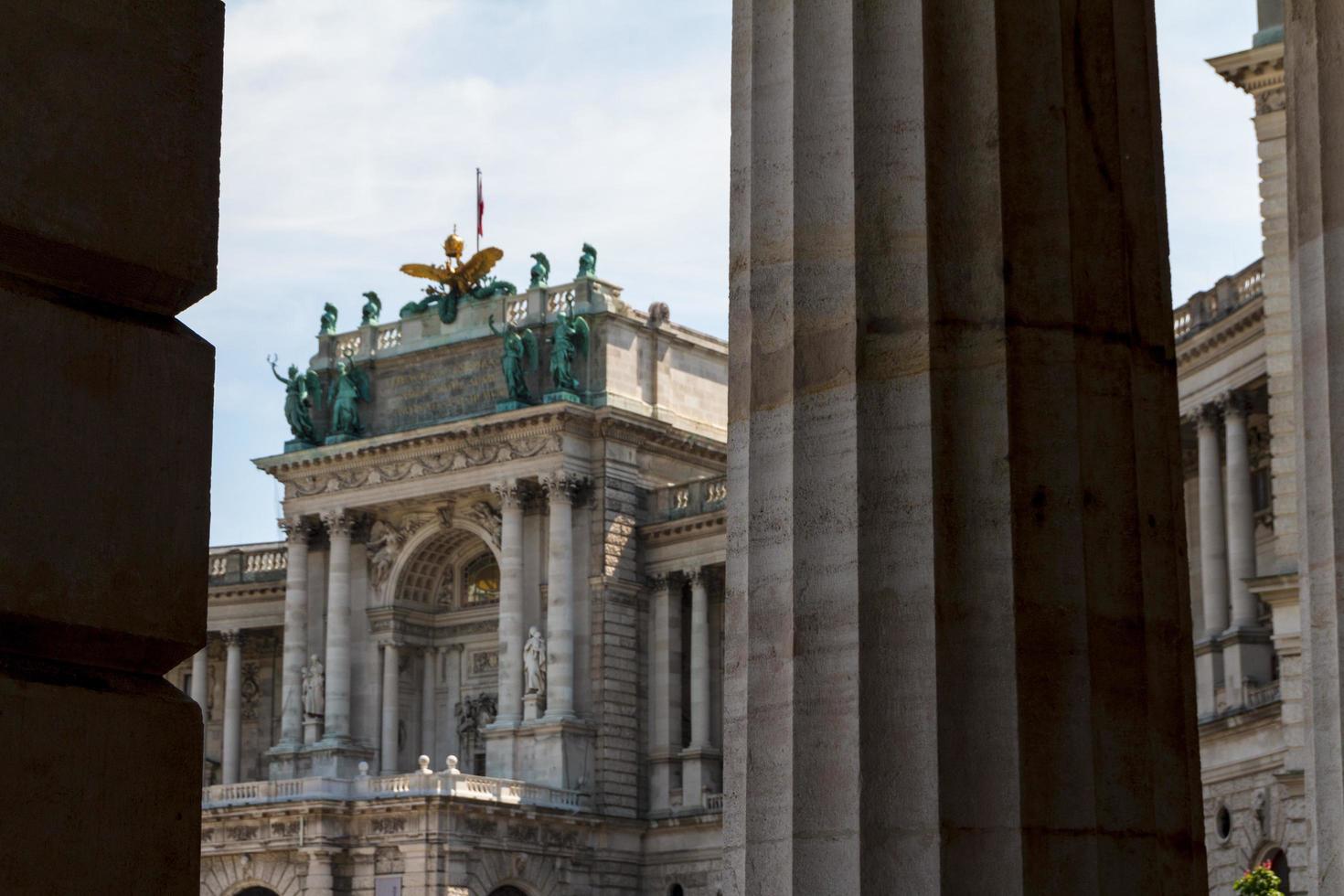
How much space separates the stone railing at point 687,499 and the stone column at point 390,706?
31.3 feet

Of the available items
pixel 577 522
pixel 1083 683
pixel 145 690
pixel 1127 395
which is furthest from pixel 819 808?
pixel 577 522

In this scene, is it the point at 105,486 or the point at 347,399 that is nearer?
the point at 105,486

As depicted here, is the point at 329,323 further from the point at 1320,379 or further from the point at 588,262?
the point at 1320,379

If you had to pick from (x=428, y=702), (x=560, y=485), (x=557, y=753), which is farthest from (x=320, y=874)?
(x=560, y=485)

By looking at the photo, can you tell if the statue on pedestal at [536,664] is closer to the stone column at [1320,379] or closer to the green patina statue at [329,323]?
the green patina statue at [329,323]

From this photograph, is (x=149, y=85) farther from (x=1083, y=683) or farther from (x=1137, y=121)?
(x=1137, y=121)

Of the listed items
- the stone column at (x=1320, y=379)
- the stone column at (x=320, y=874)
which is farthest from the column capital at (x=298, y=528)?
the stone column at (x=1320, y=379)

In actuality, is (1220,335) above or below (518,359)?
below

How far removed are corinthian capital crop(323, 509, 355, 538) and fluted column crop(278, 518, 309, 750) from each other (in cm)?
119

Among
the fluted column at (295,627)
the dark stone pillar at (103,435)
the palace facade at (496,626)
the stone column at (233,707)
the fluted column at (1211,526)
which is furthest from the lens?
the stone column at (233,707)

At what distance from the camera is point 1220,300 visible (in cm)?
5459

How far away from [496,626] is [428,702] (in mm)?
3642

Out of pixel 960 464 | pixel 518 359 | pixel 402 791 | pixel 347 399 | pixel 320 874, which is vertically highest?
pixel 518 359

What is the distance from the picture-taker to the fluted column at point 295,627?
72750 mm
